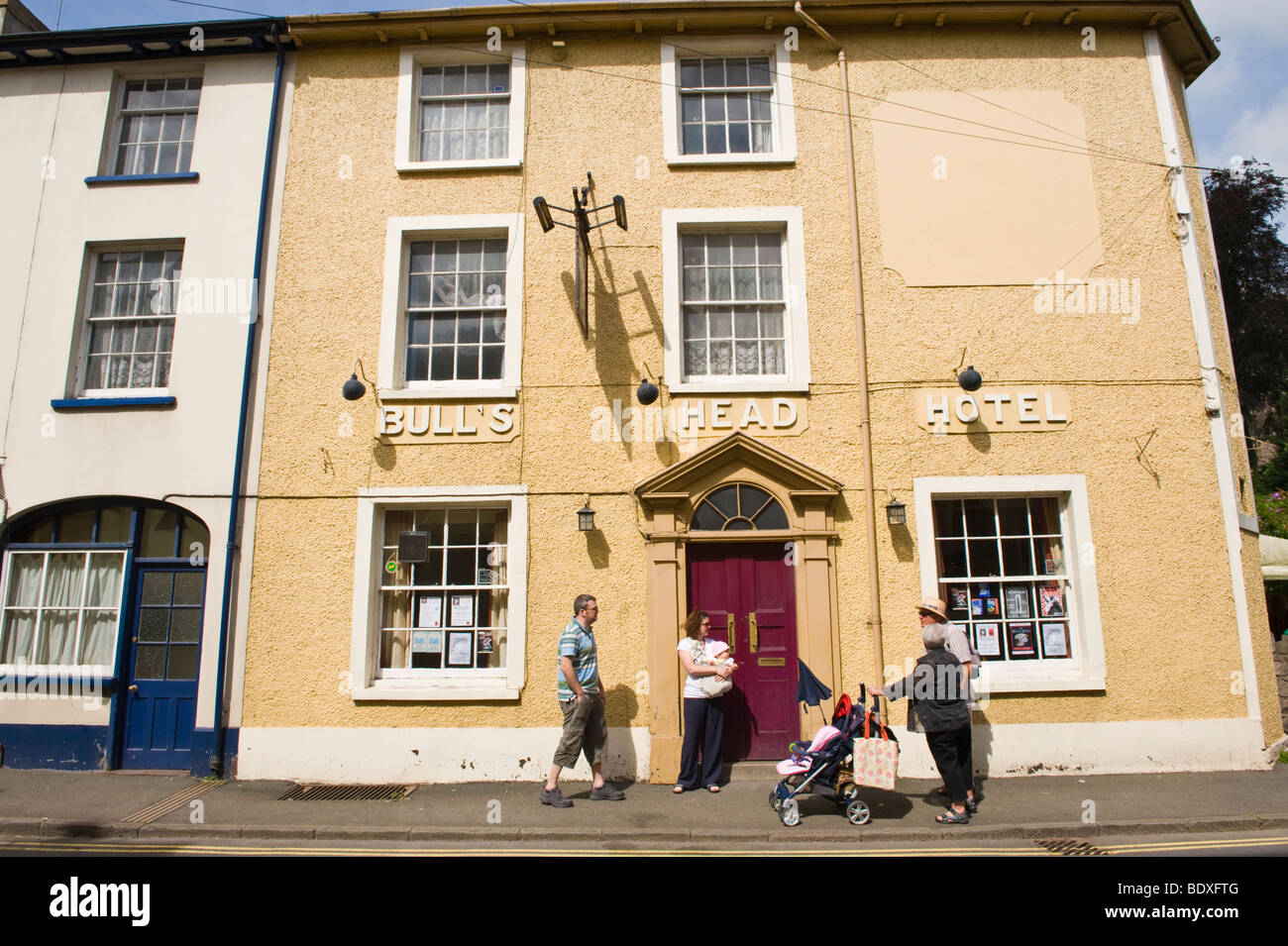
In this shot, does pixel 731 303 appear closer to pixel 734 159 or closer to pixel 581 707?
pixel 734 159

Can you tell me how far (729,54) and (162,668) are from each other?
10268 mm

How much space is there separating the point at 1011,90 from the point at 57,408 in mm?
12310

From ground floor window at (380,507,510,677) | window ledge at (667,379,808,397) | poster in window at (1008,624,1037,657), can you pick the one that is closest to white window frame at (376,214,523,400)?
ground floor window at (380,507,510,677)

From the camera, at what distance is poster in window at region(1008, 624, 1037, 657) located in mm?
8234

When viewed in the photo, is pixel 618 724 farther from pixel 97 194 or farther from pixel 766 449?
pixel 97 194

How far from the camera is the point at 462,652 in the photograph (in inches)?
330

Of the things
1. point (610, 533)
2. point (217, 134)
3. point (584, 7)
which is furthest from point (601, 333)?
point (217, 134)

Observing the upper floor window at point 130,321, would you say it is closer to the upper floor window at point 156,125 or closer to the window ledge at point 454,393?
the upper floor window at point 156,125

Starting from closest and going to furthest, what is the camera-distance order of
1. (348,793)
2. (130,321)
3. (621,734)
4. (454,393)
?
(348,793) < (621,734) < (454,393) < (130,321)

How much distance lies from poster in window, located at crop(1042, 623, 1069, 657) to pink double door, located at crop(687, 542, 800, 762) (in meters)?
2.89

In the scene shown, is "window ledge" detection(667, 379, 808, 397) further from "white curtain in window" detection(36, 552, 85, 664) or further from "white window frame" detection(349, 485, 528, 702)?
"white curtain in window" detection(36, 552, 85, 664)

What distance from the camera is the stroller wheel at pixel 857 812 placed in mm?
6281

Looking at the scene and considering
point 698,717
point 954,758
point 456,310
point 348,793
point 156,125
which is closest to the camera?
point 954,758

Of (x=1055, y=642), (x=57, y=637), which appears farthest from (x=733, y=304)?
(x=57, y=637)
